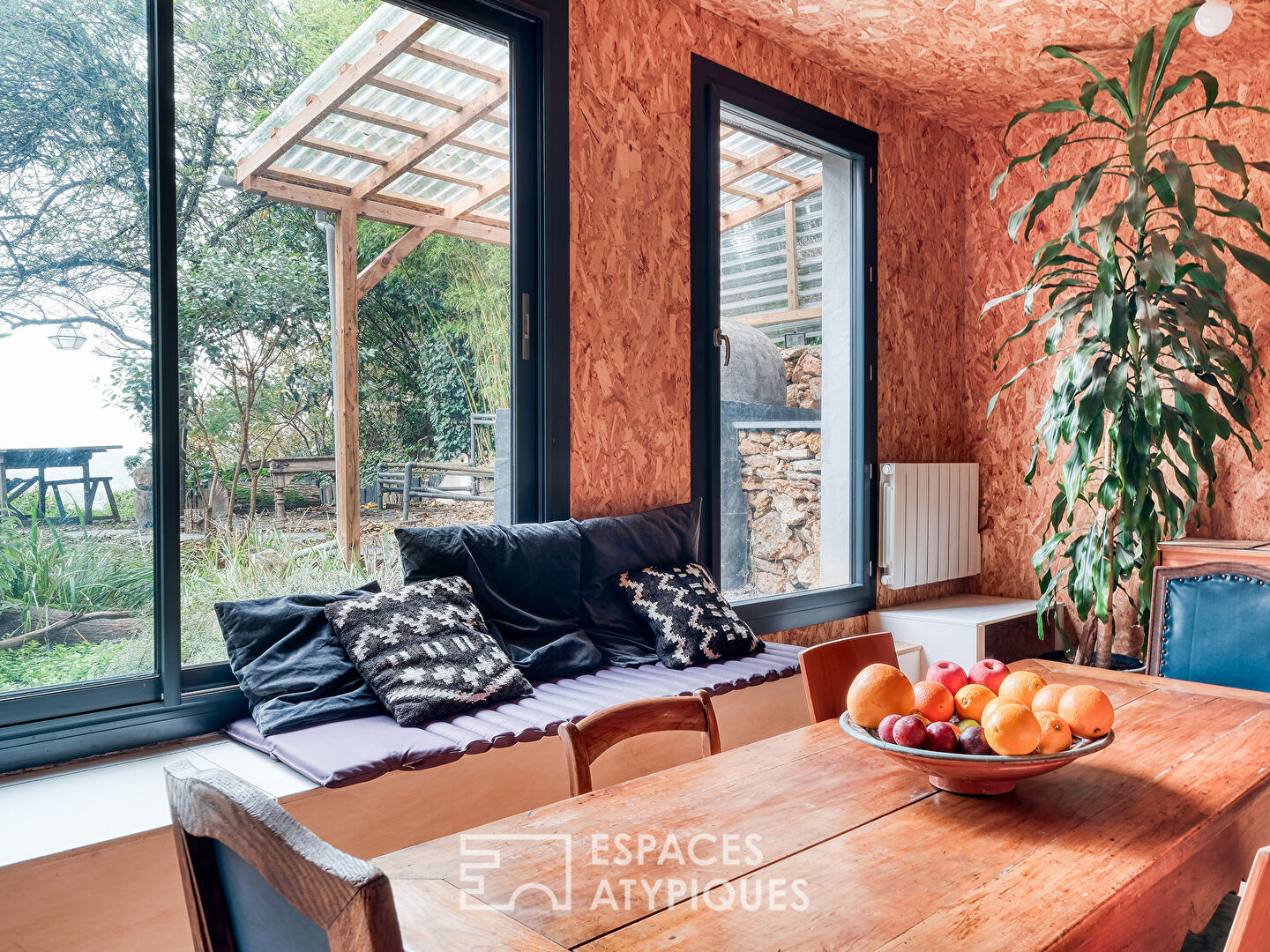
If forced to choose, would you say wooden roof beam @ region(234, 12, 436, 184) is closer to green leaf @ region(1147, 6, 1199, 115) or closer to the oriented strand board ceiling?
the oriented strand board ceiling

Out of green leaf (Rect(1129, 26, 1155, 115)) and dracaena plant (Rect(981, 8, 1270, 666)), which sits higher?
green leaf (Rect(1129, 26, 1155, 115))

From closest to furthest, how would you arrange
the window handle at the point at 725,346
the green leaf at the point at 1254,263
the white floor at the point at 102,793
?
the white floor at the point at 102,793 < the green leaf at the point at 1254,263 < the window handle at the point at 725,346

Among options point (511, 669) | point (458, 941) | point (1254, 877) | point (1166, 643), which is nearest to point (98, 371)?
point (511, 669)

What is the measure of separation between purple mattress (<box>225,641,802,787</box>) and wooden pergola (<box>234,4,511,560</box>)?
65 cm

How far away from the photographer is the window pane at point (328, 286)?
2.27 meters

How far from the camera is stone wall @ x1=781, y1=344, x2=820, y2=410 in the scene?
12.7 ft

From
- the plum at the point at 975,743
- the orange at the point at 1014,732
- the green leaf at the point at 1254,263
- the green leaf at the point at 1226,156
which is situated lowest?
the plum at the point at 975,743

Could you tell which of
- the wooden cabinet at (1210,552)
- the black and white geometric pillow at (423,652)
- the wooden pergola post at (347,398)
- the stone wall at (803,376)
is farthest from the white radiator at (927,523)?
the wooden pergola post at (347,398)

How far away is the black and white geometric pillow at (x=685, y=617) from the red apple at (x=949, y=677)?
1423 millimetres

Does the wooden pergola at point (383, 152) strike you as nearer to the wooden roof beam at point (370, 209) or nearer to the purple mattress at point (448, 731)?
the wooden roof beam at point (370, 209)

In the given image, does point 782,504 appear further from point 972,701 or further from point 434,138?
point 972,701

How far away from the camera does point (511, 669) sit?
2330 millimetres

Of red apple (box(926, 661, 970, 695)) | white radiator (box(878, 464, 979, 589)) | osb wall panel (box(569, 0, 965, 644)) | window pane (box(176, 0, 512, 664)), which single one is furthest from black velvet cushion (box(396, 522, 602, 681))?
white radiator (box(878, 464, 979, 589))

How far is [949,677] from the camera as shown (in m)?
1.33
